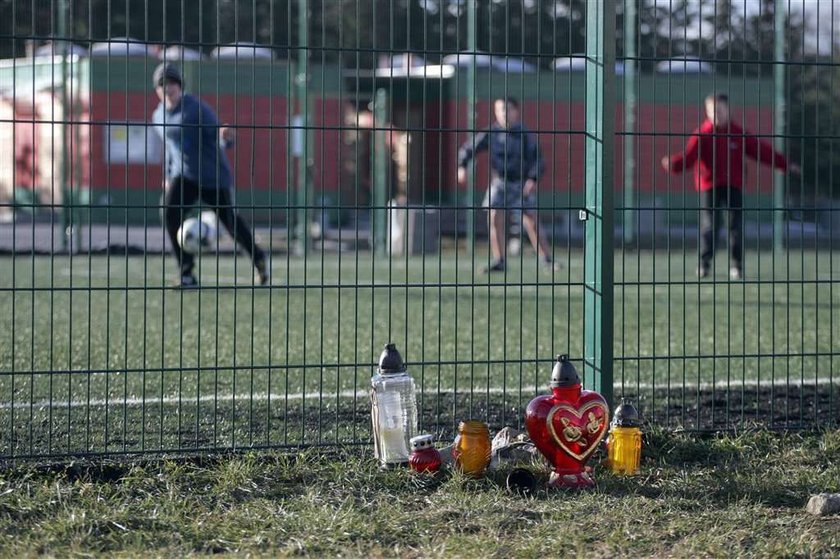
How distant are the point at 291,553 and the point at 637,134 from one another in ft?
7.72

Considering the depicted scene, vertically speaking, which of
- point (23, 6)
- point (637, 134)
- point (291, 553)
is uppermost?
point (23, 6)

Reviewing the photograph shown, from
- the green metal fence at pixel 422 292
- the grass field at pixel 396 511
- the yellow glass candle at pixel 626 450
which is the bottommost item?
the grass field at pixel 396 511

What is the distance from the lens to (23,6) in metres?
18.7

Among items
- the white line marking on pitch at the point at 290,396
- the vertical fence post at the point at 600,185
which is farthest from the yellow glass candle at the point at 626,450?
the white line marking on pitch at the point at 290,396

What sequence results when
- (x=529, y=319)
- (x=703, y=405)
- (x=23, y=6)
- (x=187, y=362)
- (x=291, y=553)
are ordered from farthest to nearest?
(x=23, y=6) < (x=529, y=319) < (x=187, y=362) < (x=703, y=405) < (x=291, y=553)

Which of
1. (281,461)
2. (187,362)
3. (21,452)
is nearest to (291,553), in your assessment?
(281,461)

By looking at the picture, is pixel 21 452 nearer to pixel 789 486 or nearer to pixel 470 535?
pixel 470 535

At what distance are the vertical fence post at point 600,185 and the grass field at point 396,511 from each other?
0.51 meters

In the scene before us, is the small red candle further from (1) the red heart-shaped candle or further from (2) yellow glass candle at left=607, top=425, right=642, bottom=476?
(2) yellow glass candle at left=607, top=425, right=642, bottom=476

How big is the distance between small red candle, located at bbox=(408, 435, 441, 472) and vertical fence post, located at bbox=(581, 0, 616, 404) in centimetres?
97

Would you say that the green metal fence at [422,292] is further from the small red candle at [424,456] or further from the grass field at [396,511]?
the small red candle at [424,456]

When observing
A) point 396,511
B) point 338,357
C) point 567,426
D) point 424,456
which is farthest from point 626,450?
point 338,357

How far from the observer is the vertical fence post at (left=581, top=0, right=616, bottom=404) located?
16.2 feet

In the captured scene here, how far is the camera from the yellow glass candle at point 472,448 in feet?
14.3
